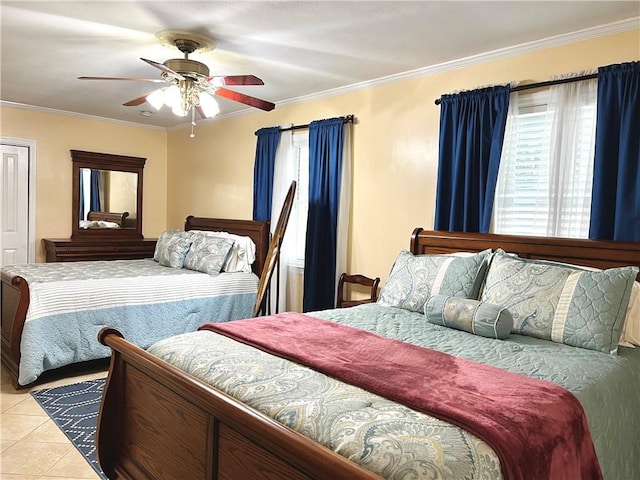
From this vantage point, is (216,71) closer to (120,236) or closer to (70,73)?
(70,73)

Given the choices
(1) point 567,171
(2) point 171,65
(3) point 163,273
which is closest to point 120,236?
(3) point 163,273

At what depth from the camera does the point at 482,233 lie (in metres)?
3.17

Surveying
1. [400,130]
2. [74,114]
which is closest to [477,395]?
[400,130]

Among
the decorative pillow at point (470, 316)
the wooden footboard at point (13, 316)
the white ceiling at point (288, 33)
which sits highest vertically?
the white ceiling at point (288, 33)

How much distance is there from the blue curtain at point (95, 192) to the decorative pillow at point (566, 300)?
16.8 feet

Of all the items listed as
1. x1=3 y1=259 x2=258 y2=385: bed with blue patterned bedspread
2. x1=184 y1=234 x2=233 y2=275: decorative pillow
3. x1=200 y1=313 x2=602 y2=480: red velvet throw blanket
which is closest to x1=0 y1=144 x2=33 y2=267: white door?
x1=3 y1=259 x2=258 y2=385: bed with blue patterned bedspread

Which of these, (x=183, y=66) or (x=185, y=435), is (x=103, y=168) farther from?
(x=185, y=435)

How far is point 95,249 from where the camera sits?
575 cm

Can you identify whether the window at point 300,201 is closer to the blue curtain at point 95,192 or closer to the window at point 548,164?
the window at point 548,164

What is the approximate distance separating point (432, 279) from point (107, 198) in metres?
4.77

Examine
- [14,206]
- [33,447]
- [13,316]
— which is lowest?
[33,447]

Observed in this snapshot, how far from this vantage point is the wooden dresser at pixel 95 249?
547cm

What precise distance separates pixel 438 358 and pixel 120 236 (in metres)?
5.29

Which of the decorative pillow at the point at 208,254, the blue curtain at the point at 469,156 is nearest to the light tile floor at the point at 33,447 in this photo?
the decorative pillow at the point at 208,254
